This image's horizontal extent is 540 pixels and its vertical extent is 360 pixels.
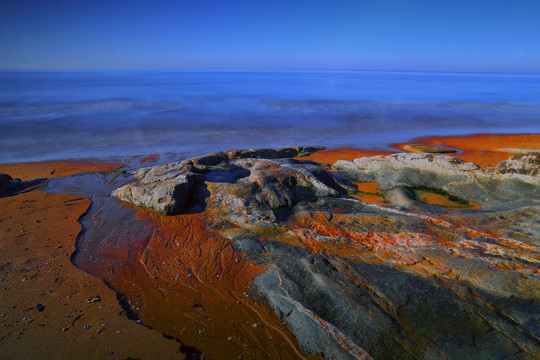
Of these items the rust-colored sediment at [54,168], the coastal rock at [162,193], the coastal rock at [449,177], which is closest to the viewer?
the coastal rock at [162,193]

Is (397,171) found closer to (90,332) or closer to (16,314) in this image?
(90,332)

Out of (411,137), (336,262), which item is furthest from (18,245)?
(411,137)

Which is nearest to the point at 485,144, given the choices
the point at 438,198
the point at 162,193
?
the point at 438,198

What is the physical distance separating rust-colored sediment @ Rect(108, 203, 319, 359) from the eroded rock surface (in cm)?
27

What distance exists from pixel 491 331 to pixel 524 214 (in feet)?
13.3

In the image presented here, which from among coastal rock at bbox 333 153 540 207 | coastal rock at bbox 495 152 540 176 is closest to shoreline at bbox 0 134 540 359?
coastal rock at bbox 333 153 540 207

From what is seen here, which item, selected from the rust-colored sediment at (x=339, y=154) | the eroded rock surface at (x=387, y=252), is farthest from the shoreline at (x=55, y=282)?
the rust-colored sediment at (x=339, y=154)

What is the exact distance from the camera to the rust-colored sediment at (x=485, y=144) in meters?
15.0

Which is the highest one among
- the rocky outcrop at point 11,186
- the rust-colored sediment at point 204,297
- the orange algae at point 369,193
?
the rocky outcrop at point 11,186

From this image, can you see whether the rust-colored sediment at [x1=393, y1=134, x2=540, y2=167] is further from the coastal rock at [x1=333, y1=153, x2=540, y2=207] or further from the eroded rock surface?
the eroded rock surface

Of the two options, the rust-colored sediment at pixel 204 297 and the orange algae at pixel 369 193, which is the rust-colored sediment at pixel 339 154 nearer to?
the orange algae at pixel 369 193

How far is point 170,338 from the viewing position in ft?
12.9

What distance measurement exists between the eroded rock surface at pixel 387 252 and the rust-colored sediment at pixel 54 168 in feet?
17.8

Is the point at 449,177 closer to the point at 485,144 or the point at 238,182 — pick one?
the point at 238,182
